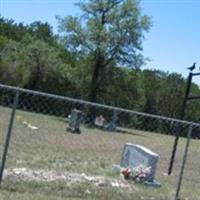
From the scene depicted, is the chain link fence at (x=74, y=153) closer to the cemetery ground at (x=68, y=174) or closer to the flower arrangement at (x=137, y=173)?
the cemetery ground at (x=68, y=174)

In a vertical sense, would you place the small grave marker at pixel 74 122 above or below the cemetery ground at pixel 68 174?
above

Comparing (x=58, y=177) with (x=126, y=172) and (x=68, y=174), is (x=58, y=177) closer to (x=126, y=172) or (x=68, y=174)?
(x=68, y=174)

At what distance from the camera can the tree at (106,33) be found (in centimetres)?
5172

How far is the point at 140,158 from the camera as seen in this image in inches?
562

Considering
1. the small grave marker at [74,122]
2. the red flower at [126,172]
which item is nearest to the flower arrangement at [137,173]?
the red flower at [126,172]

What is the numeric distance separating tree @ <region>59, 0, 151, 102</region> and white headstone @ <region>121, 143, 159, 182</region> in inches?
1435

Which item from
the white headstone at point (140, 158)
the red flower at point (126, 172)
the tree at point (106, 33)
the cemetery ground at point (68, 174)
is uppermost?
the tree at point (106, 33)

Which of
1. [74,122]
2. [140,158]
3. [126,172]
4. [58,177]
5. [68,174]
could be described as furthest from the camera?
[74,122]

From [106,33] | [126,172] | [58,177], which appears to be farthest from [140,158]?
[106,33]

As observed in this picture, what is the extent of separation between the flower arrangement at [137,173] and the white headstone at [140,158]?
127mm

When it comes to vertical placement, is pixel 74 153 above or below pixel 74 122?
below

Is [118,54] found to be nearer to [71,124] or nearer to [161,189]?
[71,124]

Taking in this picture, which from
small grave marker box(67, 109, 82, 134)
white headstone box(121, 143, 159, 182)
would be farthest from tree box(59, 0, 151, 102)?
white headstone box(121, 143, 159, 182)

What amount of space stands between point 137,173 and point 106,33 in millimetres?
38858
